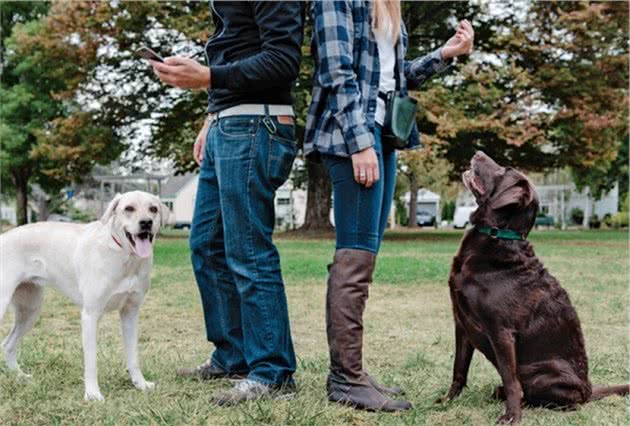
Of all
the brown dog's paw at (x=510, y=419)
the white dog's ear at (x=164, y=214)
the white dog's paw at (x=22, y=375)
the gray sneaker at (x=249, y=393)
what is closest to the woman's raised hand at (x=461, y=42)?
the white dog's ear at (x=164, y=214)

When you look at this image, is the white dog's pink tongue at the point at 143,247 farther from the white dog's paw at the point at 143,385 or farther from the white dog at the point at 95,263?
the white dog's paw at the point at 143,385

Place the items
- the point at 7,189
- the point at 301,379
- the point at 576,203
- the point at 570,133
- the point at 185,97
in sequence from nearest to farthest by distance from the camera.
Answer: the point at 301,379 → the point at 570,133 → the point at 185,97 → the point at 7,189 → the point at 576,203

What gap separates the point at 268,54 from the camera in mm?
3486

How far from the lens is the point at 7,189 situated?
114 feet

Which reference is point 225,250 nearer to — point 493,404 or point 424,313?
point 493,404

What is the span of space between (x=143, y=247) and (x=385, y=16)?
1747 mm

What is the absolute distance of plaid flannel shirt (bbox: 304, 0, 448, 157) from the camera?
3.47 m

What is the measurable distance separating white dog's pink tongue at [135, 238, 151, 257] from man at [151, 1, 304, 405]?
1.46ft

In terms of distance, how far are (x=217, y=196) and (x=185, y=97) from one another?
21.7 metres

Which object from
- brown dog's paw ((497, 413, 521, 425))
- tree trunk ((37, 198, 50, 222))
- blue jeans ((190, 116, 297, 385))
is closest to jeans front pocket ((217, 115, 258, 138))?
blue jeans ((190, 116, 297, 385))

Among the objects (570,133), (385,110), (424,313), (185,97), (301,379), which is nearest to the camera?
(385,110)

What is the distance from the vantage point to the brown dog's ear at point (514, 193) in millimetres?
3562

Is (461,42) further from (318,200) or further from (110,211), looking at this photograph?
(318,200)

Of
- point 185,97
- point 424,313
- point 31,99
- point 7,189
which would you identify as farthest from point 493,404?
point 7,189
